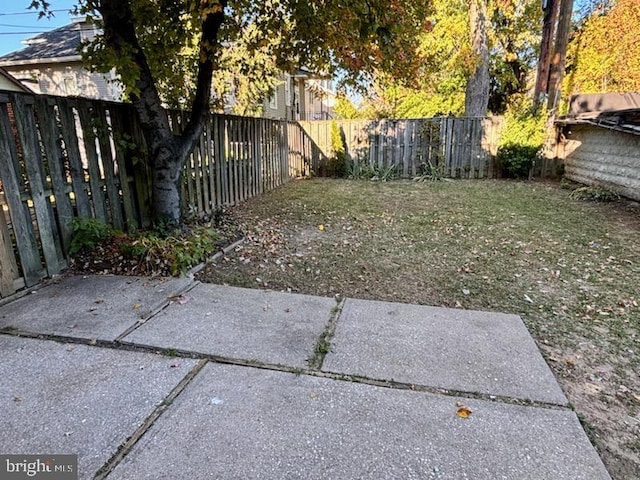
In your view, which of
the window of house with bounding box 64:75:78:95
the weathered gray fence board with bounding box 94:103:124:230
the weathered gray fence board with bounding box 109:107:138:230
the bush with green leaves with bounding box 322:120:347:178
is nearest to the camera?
the weathered gray fence board with bounding box 94:103:124:230

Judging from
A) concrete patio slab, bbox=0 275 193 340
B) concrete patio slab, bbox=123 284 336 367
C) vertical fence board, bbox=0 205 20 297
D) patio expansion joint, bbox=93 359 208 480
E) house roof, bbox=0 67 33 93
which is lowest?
concrete patio slab, bbox=123 284 336 367

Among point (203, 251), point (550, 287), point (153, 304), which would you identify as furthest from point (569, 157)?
point (153, 304)

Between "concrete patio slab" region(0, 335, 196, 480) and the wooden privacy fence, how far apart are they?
9.49 metres

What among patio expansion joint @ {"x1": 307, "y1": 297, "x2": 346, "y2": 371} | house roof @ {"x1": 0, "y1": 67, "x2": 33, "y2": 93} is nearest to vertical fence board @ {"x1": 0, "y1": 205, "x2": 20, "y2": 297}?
patio expansion joint @ {"x1": 307, "y1": 297, "x2": 346, "y2": 371}

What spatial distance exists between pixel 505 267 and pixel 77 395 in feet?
12.4

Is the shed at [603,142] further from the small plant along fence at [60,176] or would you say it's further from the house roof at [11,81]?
the house roof at [11,81]

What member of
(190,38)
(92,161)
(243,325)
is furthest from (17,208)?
(190,38)

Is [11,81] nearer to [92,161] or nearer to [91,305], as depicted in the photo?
[92,161]

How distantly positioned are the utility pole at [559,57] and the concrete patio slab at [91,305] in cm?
1067

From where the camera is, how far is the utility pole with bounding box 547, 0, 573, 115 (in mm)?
10094

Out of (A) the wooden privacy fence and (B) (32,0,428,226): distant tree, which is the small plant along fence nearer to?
(B) (32,0,428,226): distant tree

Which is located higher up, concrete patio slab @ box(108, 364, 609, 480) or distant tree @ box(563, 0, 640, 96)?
distant tree @ box(563, 0, 640, 96)

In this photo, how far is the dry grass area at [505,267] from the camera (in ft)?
7.29

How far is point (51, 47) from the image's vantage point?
50.1 ft
